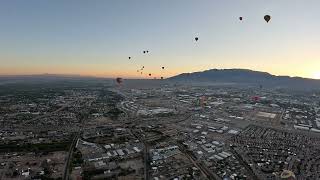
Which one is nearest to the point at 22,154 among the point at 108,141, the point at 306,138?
the point at 108,141

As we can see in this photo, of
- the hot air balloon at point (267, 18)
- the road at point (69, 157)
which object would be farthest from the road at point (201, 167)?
the hot air balloon at point (267, 18)

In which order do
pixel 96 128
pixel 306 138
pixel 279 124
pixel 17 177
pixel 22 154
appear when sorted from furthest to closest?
pixel 279 124, pixel 96 128, pixel 306 138, pixel 22 154, pixel 17 177

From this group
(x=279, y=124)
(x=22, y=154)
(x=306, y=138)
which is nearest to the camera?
(x=22, y=154)

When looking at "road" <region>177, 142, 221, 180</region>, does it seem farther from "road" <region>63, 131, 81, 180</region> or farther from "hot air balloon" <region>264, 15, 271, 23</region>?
"hot air balloon" <region>264, 15, 271, 23</region>

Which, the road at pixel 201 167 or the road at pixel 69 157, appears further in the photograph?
the road at pixel 201 167

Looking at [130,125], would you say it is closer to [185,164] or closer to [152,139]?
[152,139]

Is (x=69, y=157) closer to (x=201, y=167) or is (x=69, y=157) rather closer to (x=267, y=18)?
(x=201, y=167)

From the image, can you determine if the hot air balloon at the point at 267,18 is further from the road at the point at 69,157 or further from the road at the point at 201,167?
the road at the point at 69,157

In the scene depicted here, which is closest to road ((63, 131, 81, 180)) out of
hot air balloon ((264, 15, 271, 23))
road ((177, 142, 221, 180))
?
road ((177, 142, 221, 180))

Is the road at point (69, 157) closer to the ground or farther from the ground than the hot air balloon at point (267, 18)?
closer to the ground

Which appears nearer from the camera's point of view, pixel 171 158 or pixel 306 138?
pixel 171 158

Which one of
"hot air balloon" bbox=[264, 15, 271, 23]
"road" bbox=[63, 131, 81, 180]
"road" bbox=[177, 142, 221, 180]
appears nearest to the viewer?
"road" bbox=[63, 131, 81, 180]
